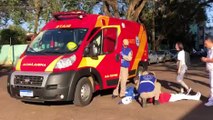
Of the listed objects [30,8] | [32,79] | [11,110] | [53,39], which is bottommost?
[11,110]

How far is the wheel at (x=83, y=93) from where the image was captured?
38.4ft

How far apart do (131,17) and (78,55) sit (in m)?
18.6

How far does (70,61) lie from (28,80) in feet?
3.95

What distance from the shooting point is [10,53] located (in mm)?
39094

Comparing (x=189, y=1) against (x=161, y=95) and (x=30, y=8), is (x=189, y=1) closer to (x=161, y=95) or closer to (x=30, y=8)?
(x=30, y=8)

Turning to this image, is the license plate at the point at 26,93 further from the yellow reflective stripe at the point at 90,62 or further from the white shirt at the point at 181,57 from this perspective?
the white shirt at the point at 181,57

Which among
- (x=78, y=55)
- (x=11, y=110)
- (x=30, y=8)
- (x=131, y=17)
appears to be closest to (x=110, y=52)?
(x=78, y=55)

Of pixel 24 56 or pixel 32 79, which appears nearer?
pixel 32 79

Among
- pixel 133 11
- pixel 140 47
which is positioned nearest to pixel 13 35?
pixel 133 11

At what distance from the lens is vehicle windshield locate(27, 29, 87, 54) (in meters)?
12.0

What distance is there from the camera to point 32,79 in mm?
11430

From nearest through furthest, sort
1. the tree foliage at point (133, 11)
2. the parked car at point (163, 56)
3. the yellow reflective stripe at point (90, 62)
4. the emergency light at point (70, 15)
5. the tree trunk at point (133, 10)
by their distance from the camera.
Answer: the yellow reflective stripe at point (90, 62) < the emergency light at point (70, 15) < the tree trunk at point (133, 10) < the tree foliage at point (133, 11) < the parked car at point (163, 56)

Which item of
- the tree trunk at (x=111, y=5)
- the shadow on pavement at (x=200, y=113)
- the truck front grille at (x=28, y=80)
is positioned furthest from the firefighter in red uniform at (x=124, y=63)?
the tree trunk at (x=111, y=5)

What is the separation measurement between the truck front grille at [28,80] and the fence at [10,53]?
27351mm
